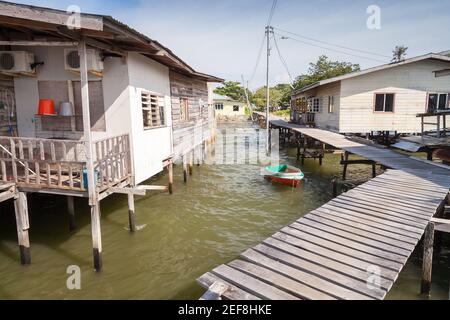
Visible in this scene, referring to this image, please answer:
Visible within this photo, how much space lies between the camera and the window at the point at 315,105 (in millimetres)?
23178

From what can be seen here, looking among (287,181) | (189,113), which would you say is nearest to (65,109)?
(189,113)

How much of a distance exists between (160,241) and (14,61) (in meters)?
5.79

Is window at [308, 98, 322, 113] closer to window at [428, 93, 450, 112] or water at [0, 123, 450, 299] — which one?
window at [428, 93, 450, 112]

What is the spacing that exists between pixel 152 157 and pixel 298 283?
22.2 feet

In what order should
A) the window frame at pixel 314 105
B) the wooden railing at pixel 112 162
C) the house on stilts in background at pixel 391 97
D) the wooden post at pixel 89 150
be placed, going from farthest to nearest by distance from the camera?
the window frame at pixel 314 105
the house on stilts in background at pixel 391 97
the wooden railing at pixel 112 162
the wooden post at pixel 89 150

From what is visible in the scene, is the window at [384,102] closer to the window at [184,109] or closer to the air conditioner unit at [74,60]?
the window at [184,109]

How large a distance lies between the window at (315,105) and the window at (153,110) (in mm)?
15538

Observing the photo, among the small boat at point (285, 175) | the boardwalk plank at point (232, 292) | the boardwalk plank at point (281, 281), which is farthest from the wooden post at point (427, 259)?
the small boat at point (285, 175)

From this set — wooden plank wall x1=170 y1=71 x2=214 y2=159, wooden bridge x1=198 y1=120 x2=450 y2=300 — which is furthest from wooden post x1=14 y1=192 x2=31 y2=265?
wooden plank wall x1=170 y1=71 x2=214 y2=159

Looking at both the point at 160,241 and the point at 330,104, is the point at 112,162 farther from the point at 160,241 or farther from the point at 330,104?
the point at 330,104

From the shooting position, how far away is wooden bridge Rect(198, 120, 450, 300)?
3686 millimetres

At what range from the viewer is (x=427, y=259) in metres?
5.16
